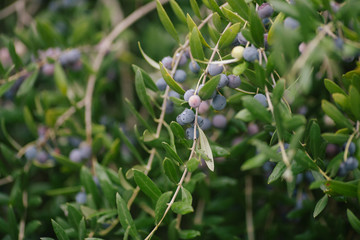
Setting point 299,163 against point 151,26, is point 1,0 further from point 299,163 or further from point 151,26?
point 299,163

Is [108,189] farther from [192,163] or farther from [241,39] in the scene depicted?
[241,39]

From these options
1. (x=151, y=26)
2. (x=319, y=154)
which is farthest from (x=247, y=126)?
(x=151, y=26)

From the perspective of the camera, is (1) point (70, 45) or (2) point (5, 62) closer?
(1) point (70, 45)

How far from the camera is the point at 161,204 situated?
88 cm

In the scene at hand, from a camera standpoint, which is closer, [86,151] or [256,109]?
[256,109]

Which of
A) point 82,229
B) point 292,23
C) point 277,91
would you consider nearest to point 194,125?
point 277,91

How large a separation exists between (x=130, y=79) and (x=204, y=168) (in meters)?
0.85

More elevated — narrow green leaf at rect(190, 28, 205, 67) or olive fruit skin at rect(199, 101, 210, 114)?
narrow green leaf at rect(190, 28, 205, 67)

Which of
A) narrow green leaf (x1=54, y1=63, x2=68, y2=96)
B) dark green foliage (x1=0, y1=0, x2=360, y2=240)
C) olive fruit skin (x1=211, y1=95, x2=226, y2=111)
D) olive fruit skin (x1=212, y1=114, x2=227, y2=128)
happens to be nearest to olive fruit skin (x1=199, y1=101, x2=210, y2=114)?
dark green foliage (x1=0, y1=0, x2=360, y2=240)

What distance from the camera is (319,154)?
896mm

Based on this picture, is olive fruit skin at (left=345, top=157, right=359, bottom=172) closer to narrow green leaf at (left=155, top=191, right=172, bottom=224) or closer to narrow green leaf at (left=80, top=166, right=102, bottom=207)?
narrow green leaf at (left=155, top=191, right=172, bottom=224)

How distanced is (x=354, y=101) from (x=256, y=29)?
289 mm

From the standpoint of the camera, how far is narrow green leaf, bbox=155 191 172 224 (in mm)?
876

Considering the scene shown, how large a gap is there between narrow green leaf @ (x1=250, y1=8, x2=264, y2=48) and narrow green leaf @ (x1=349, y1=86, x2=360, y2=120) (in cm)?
24
